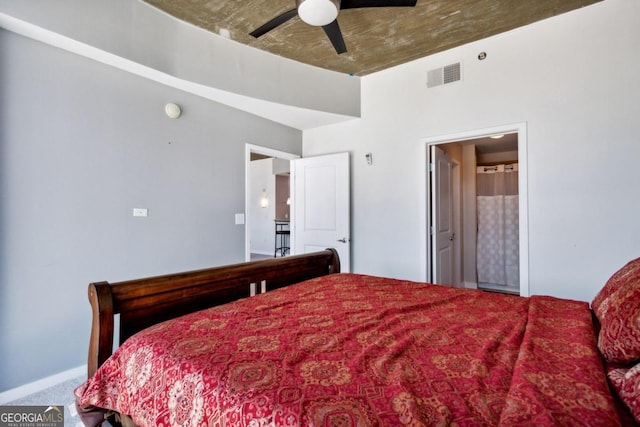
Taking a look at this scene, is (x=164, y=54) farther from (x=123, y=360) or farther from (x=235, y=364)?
(x=235, y=364)

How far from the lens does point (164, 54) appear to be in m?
2.75

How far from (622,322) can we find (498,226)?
14.0 ft

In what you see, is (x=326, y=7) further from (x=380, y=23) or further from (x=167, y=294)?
(x=167, y=294)

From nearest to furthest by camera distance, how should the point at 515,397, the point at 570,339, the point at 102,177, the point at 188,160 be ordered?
the point at 515,397, the point at 570,339, the point at 102,177, the point at 188,160

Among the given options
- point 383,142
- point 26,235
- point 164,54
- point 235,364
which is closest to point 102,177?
point 26,235

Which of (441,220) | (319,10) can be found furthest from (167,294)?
(441,220)

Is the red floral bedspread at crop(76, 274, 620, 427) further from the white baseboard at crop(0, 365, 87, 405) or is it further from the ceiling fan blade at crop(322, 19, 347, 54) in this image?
the ceiling fan blade at crop(322, 19, 347, 54)

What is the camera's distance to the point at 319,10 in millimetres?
2115

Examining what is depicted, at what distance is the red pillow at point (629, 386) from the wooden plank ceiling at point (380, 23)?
2.72 meters

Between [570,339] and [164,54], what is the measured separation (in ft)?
11.2

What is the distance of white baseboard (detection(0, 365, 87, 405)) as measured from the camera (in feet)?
6.90

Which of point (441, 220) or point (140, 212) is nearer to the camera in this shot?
point (140, 212)

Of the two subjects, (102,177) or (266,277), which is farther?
(102,177)

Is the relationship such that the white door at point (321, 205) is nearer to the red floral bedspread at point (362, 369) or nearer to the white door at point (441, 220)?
the white door at point (441, 220)
